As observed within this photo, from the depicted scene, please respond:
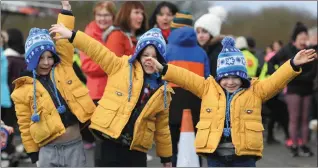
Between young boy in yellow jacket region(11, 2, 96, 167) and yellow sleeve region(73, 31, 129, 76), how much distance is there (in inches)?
10.5

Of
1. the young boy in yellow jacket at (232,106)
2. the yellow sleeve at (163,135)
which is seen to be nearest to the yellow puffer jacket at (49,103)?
the yellow sleeve at (163,135)

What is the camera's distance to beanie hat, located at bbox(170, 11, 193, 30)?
7.62 meters

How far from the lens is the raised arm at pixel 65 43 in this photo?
5.61 metres

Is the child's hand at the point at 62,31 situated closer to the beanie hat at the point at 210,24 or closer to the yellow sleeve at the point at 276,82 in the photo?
the yellow sleeve at the point at 276,82

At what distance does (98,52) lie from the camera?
5.42 metres

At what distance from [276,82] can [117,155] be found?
1.40 m

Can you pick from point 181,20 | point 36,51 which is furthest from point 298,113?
point 36,51

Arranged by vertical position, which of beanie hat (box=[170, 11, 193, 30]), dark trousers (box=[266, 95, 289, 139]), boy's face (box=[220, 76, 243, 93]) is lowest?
dark trousers (box=[266, 95, 289, 139])

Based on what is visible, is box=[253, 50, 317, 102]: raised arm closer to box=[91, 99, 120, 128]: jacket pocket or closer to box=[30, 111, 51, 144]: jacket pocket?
box=[91, 99, 120, 128]: jacket pocket

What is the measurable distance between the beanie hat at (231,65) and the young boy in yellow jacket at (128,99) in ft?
1.52

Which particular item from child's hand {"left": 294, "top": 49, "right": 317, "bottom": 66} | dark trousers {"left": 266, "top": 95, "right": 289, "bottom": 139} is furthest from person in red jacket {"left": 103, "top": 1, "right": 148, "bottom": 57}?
dark trousers {"left": 266, "top": 95, "right": 289, "bottom": 139}

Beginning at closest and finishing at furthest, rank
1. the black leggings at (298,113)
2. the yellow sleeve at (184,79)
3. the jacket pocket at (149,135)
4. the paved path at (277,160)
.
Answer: the yellow sleeve at (184,79)
the jacket pocket at (149,135)
the paved path at (277,160)
the black leggings at (298,113)

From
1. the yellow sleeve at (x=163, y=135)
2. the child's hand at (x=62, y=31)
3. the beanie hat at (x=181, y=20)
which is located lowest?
the yellow sleeve at (x=163, y=135)

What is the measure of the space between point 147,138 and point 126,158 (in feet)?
0.82
